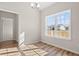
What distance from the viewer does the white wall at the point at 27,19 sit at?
1.78 metres

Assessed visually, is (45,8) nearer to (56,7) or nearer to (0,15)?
(56,7)

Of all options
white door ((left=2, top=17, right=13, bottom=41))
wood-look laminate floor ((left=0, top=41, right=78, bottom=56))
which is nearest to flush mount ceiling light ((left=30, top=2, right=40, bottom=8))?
white door ((left=2, top=17, right=13, bottom=41))

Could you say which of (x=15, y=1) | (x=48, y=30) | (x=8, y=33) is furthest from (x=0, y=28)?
(x=48, y=30)

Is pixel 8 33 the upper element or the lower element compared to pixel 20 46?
upper

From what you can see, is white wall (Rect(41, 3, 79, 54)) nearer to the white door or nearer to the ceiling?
the ceiling

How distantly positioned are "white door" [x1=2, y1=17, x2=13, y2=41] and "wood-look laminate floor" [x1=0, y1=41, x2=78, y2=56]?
10 cm

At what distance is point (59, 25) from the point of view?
73.9 inches

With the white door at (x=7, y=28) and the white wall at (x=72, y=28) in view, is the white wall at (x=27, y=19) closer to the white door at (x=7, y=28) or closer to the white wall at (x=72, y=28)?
the white door at (x=7, y=28)

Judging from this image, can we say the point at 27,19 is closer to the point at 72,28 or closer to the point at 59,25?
the point at 59,25

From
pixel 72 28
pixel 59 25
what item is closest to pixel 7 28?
pixel 59 25

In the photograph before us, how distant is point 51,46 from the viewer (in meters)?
1.90

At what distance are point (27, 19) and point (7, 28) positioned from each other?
435 mm

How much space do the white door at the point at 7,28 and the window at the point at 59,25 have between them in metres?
0.73

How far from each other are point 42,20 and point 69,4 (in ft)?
2.06
